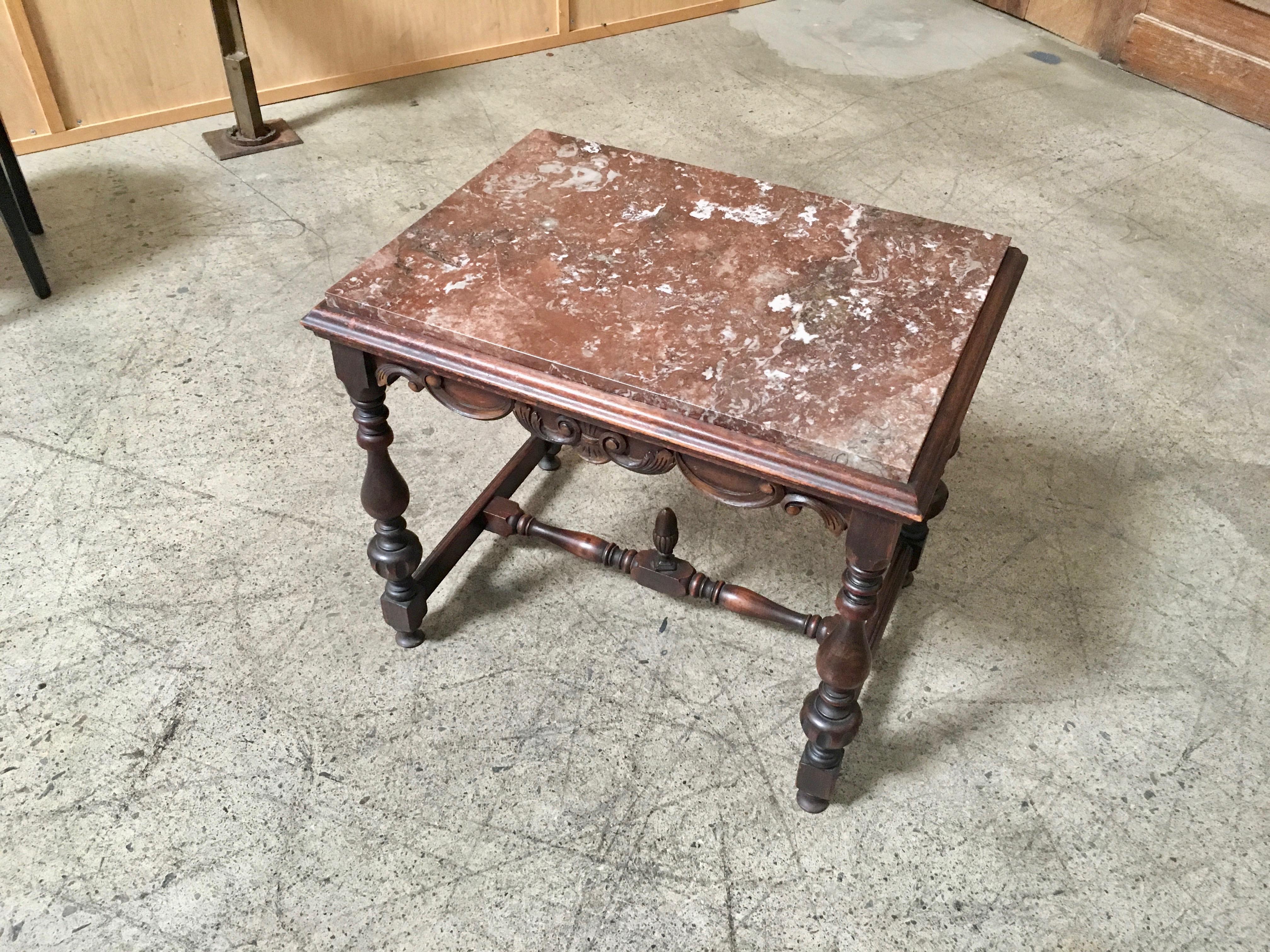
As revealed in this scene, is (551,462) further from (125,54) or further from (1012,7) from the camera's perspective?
(1012,7)

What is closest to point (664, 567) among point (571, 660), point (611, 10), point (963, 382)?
point (571, 660)

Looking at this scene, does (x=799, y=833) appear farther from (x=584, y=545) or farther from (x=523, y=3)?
(x=523, y=3)

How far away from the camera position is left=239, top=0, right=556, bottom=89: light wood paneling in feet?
12.8

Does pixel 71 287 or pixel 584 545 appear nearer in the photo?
pixel 584 545

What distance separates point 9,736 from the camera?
1.90 m

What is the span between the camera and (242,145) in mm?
3721

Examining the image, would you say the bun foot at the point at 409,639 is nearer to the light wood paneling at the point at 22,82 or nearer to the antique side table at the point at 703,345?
the antique side table at the point at 703,345

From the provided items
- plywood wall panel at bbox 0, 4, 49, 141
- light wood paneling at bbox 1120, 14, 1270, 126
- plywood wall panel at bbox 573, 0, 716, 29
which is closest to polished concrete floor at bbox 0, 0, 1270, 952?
plywood wall panel at bbox 0, 4, 49, 141

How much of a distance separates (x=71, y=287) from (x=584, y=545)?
6.31 ft

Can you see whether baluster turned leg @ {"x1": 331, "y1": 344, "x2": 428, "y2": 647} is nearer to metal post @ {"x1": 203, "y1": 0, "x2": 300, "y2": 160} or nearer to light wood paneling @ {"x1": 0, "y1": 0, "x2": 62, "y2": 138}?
metal post @ {"x1": 203, "y1": 0, "x2": 300, "y2": 160}

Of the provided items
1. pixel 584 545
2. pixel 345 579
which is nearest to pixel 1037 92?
pixel 584 545

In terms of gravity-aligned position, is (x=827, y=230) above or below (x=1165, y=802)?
above

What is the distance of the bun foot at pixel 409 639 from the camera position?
2082mm

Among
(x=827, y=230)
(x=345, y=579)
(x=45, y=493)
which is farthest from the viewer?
(x=45, y=493)
